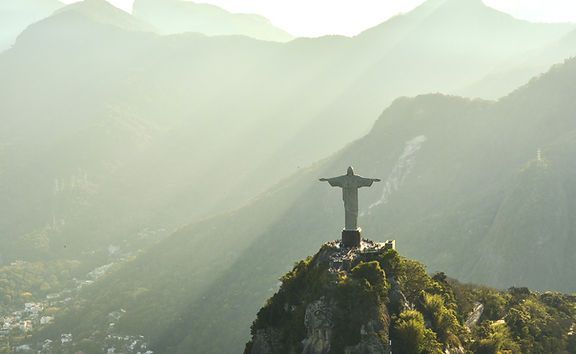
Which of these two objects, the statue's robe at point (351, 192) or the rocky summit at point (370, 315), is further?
the statue's robe at point (351, 192)

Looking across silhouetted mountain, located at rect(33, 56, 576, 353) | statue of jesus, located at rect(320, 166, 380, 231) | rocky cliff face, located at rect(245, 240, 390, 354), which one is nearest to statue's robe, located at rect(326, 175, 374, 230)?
statue of jesus, located at rect(320, 166, 380, 231)

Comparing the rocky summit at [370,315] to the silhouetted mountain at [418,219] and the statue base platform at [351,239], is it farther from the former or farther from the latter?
the silhouetted mountain at [418,219]

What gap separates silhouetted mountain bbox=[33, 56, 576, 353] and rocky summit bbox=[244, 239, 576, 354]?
72.9 meters

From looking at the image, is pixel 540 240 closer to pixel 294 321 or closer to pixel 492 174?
pixel 492 174

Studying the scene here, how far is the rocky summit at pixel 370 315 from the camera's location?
22516mm

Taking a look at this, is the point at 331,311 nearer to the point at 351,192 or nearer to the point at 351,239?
the point at 351,239

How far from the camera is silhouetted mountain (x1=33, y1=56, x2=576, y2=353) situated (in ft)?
339

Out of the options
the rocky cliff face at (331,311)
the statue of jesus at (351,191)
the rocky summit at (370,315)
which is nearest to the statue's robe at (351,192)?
the statue of jesus at (351,191)

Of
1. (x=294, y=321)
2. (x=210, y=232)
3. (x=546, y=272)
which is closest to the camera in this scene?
(x=294, y=321)

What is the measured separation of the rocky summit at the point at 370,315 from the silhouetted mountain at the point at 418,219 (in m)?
72.9

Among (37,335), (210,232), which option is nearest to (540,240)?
(210,232)

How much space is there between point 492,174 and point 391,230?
103ft

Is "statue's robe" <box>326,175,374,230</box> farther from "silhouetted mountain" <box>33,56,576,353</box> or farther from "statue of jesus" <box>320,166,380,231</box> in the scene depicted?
"silhouetted mountain" <box>33,56,576,353</box>

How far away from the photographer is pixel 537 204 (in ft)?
347
